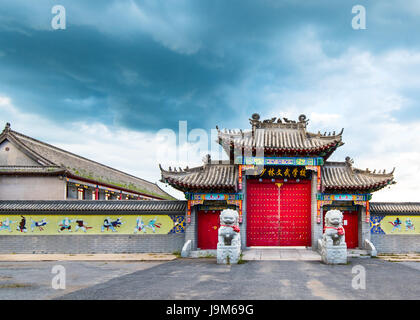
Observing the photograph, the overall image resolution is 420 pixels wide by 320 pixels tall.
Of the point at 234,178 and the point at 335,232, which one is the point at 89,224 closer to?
the point at 234,178

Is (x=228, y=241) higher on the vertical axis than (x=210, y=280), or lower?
higher

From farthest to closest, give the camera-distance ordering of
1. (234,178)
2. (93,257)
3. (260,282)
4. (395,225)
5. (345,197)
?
1. (395,225)
2. (234,178)
3. (345,197)
4. (93,257)
5. (260,282)

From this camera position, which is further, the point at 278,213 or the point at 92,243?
the point at 92,243

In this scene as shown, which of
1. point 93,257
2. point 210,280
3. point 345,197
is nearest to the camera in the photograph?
point 210,280

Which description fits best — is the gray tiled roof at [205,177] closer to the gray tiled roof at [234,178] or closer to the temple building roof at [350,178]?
the gray tiled roof at [234,178]

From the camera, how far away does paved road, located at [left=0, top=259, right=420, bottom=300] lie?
800cm

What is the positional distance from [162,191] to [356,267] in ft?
119

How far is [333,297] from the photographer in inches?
305

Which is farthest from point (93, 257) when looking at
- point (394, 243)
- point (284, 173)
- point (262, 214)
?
point (394, 243)

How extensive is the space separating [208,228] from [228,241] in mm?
3226

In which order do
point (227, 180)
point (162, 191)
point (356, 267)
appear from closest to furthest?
point (356, 267) < point (227, 180) < point (162, 191)

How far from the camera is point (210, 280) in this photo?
979 centimetres
